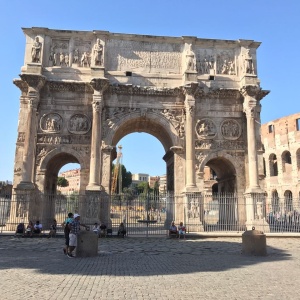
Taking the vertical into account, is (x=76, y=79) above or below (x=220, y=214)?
above

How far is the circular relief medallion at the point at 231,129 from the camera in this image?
18453 mm

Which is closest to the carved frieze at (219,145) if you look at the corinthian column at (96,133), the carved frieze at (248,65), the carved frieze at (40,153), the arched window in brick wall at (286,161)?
the carved frieze at (248,65)

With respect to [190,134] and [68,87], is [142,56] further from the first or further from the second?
[190,134]

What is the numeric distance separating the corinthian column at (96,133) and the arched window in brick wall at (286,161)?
2271cm

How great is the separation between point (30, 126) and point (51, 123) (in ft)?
4.24

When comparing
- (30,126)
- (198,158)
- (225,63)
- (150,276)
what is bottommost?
(150,276)

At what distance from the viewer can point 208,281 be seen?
232 inches

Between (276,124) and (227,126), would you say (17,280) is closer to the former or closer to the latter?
(227,126)

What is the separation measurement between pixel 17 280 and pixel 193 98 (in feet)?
44.9

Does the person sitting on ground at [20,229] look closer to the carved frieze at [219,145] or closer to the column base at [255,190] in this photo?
the carved frieze at [219,145]

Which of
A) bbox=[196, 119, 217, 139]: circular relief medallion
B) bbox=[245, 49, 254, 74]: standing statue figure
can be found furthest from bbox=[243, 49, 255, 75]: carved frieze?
bbox=[196, 119, 217, 139]: circular relief medallion

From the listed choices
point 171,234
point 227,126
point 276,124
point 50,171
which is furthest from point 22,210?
point 276,124

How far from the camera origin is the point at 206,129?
18.2 meters

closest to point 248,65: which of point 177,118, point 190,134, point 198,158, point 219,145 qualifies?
point 219,145
